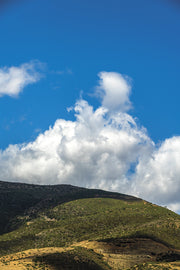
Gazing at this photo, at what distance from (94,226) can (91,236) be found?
47.3 ft

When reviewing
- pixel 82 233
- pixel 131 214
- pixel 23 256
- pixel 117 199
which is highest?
pixel 117 199

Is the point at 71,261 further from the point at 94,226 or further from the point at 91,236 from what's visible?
the point at 94,226

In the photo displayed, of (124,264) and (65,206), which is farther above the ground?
(65,206)

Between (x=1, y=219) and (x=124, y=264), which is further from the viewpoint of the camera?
(x=1, y=219)

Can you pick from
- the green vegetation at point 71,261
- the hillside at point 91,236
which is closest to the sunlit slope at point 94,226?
the hillside at point 91,236

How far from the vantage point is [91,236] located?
357 ft

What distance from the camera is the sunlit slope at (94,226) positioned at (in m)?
103

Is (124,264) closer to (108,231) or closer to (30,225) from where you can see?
(108,231)

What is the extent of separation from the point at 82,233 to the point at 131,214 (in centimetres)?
3043

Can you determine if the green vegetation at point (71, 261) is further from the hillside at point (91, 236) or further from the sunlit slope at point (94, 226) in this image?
the sunlit slope at point (94, 226)

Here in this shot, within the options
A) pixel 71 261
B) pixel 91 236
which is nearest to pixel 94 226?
pixel 91 236

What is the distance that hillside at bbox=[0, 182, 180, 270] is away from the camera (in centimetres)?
7175

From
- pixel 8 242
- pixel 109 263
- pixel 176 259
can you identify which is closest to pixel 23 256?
pixel 109 263

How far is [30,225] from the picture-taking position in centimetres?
13812
